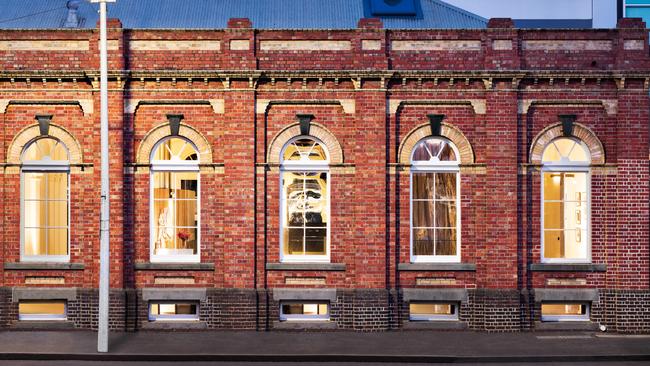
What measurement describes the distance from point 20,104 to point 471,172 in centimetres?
1040

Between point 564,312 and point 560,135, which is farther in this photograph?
point 564,312

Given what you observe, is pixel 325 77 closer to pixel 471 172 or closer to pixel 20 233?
pixel 471 172

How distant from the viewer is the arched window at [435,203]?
16797 mm

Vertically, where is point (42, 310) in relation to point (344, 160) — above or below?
below

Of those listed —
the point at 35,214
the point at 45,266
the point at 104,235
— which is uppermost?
the point at 35,214

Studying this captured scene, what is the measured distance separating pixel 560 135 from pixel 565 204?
5.28ft

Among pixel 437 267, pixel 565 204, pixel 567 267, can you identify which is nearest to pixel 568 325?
pixel 567 267

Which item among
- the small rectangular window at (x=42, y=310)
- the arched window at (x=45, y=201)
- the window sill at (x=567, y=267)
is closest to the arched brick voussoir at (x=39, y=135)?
the arched window at (x=45, y=201)

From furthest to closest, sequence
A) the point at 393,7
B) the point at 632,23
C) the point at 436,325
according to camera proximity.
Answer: the point at 393,7
the point at 436,325
the point at 632,23

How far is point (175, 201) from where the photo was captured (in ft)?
55.3

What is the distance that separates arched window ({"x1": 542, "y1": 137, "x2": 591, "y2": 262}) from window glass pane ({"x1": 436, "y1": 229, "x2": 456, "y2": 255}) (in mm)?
2057

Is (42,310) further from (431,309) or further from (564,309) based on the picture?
(564,309)

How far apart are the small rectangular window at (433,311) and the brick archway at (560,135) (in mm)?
3858

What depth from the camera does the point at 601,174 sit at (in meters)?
16.7
